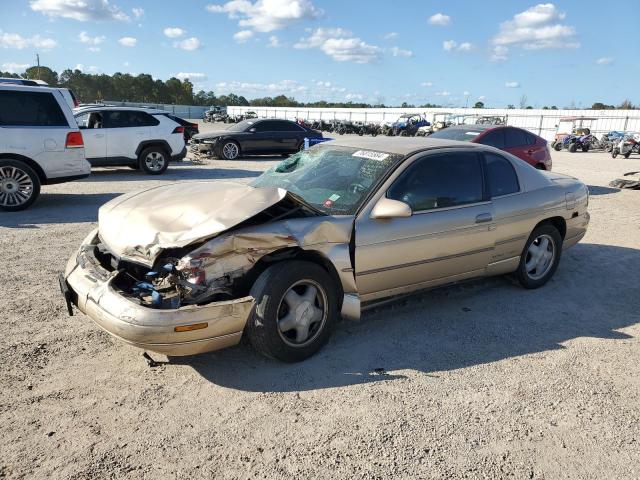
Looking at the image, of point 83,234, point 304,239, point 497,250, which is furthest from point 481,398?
point 83,234

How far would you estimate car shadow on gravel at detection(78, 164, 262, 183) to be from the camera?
12.2 metres

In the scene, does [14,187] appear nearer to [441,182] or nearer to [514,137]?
[441,182]

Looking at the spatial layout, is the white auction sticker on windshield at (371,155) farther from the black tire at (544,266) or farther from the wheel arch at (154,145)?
the wheel arch at (154,145)

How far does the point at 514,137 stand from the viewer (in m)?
10.9

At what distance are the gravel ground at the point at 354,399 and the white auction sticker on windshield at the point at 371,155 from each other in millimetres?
1353

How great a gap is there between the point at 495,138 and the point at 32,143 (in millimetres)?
8623

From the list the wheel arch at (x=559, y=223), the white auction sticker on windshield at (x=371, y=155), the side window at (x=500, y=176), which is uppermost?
the white auction sticker on windshield at (x=371, y=155)

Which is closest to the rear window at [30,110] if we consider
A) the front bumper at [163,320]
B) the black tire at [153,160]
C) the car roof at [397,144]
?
the black tire at [153,160]

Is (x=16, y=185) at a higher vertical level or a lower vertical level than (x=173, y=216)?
lower

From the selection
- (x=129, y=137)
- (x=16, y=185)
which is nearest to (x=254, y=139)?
(x=129, y=137)

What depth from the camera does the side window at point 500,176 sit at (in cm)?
482

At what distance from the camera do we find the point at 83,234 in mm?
6715

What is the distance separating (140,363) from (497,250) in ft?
10.8

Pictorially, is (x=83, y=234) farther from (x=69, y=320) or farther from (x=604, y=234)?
(x=604, y=234)
